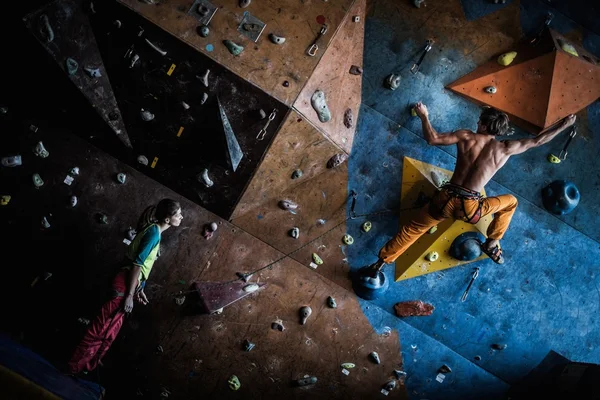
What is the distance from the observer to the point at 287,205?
5.01 meters

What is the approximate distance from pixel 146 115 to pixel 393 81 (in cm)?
245

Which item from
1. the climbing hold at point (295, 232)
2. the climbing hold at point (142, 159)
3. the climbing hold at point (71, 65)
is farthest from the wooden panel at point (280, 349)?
the climbing hold at point (71, 65)

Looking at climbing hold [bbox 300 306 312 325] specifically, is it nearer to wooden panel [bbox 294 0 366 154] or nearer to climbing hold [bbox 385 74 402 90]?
wooden panel [bbox 294 0 366 154]

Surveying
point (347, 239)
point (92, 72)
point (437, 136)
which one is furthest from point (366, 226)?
point (92, 72)

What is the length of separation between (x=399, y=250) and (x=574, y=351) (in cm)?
231

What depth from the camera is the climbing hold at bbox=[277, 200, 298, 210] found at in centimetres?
501

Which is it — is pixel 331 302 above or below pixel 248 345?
above

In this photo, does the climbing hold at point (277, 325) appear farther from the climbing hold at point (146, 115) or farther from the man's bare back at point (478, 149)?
the climbing hold at point (146, 115)

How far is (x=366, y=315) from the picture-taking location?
17.0ft

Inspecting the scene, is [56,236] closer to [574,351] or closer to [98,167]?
[98,167]

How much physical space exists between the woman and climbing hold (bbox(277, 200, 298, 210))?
1.24 m

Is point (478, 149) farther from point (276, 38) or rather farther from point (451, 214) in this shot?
point (276, 38)

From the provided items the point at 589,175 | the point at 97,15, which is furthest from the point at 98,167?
the point at 589,175

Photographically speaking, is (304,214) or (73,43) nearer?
(73,43)
